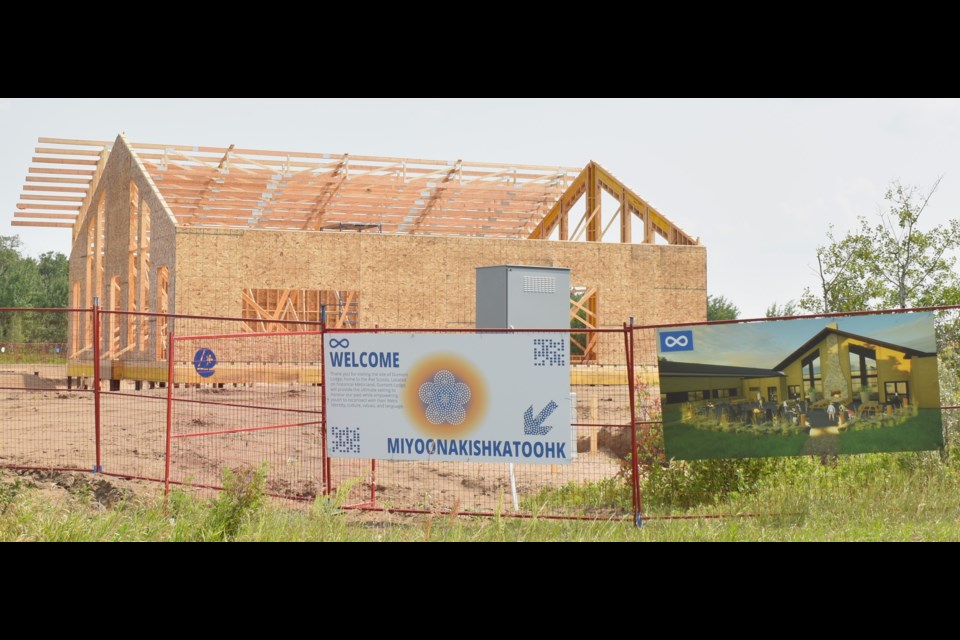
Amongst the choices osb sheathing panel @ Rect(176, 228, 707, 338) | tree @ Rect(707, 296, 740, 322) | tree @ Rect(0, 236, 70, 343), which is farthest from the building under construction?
tree @ Rect(707, 296, 740, 322)

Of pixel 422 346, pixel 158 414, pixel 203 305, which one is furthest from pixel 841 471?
pixel 203 305

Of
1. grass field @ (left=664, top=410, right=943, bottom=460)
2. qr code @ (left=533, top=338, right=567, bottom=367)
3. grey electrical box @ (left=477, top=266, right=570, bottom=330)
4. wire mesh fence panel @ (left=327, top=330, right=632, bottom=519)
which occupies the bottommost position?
wire mesh fence panel @ (left=327, top=330, right=632, bottom=519)

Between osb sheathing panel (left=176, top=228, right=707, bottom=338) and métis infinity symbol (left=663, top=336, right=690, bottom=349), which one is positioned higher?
osb sheathing panel (left=176, top=228, right=707, bottom=338)

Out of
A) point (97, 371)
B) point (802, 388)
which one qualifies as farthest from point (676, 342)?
point (97, 371)

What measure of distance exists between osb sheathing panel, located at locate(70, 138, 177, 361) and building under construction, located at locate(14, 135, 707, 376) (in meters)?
0.08

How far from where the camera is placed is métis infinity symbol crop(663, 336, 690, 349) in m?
10.9

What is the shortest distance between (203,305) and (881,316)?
689 inches

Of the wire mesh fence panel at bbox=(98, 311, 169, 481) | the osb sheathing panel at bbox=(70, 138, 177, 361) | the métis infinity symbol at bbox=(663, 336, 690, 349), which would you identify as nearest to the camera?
the métis infinity symbol at bbox=(663, 336, 690, 349)

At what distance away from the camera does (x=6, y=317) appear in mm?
58750

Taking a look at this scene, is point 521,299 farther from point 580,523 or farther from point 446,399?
point 580,523

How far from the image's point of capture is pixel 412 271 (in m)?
26.0

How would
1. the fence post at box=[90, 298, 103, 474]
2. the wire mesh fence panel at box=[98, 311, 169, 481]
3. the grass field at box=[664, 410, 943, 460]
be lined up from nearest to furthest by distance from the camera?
the grass field at box=[664, 410, 943, 460] < the fence post at box=[90, 298, 103, 474] < the wire mesh fence panel at box=[98, 311, 169, 481]

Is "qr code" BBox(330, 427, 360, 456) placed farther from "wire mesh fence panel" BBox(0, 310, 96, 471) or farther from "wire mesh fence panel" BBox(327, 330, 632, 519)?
"wire mesh fence panel" BBox(0, 310, 96, 471)

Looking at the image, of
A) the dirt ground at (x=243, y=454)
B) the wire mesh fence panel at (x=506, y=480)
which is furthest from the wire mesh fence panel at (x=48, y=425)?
the wire mesh fence panel at (x=506, y=480)
